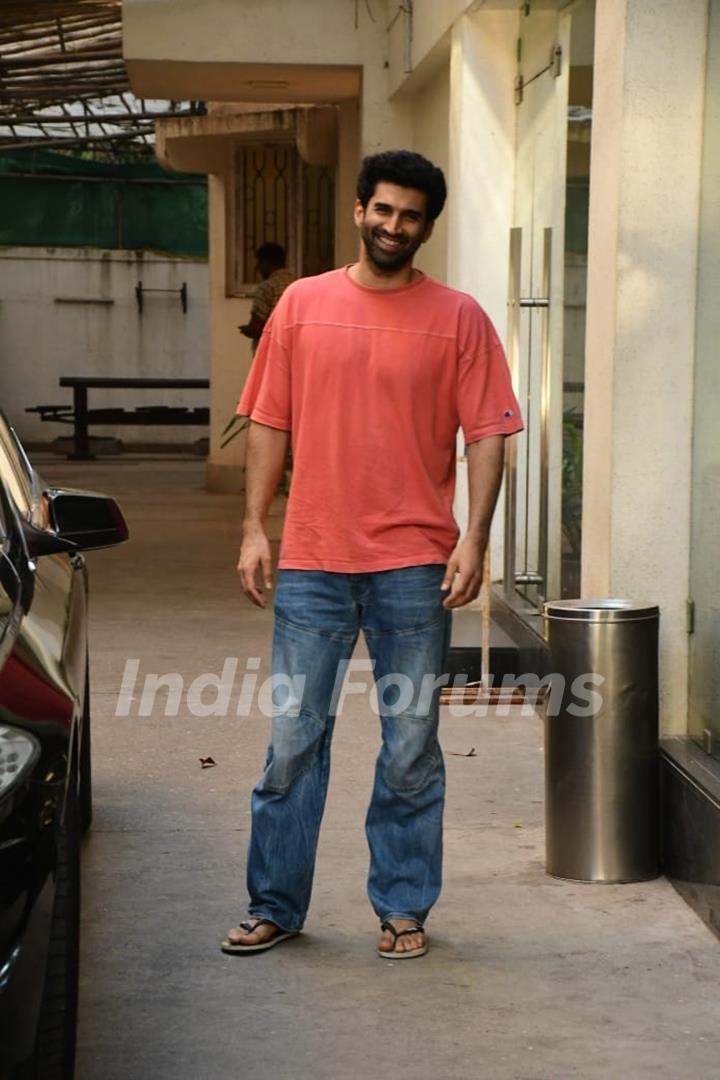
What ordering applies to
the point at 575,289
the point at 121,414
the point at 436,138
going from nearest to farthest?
the point at 575,289 < the point at 436,138 < the point at 121,414

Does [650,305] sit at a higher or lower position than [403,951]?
higher

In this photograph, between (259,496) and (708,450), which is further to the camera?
(708,450)

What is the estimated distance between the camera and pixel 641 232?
5516 millimetres

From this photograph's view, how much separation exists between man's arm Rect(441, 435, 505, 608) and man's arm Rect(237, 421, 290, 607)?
1.53 ft

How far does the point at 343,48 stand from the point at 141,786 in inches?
290

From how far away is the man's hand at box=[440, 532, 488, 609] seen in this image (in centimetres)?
445

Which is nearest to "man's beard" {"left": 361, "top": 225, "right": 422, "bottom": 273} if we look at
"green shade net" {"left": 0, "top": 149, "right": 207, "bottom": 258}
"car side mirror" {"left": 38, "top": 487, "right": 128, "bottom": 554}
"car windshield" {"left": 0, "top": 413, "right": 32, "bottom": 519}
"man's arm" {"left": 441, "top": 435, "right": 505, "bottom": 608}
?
"man's arm" {"left": 441, "top": 435, "right": 505, "bottom": 608}

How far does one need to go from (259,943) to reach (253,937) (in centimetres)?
2

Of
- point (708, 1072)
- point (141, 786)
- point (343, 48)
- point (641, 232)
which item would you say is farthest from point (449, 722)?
point (343, 48)

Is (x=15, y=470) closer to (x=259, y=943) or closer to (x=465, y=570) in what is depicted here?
(x=465, y=570)

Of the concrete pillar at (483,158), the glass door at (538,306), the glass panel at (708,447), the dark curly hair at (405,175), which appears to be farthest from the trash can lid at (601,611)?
the concrete pillar at (483,158)

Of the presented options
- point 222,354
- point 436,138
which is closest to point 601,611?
point 436,138

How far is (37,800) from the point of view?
295 cm

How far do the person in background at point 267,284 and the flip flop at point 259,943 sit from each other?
11.7 m
